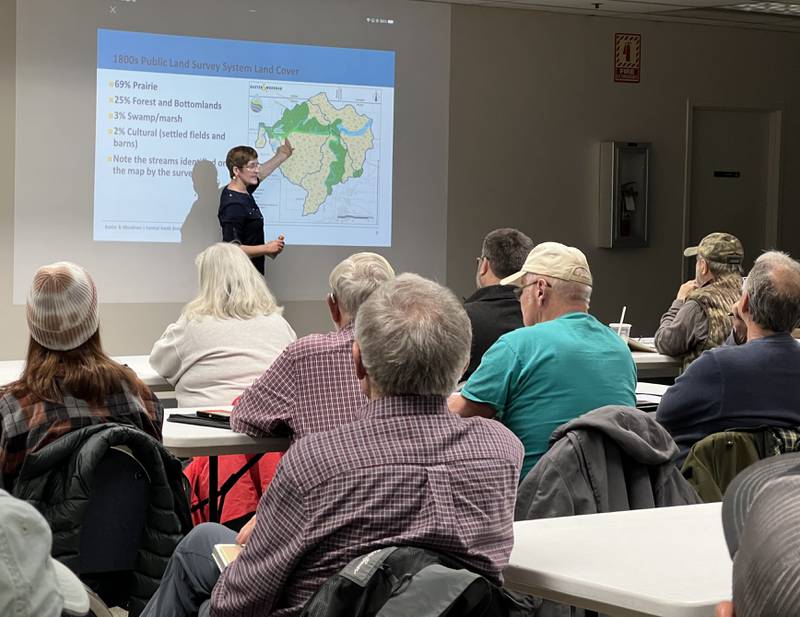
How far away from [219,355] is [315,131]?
4204 mm

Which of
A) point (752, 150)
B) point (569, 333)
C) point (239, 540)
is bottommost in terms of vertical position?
point (239, 540)

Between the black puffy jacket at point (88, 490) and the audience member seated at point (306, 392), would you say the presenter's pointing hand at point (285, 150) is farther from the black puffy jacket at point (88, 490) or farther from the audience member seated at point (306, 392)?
the black puffy jacket at point (88, 490)

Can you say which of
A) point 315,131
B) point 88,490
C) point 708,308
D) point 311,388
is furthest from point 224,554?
point 315,131

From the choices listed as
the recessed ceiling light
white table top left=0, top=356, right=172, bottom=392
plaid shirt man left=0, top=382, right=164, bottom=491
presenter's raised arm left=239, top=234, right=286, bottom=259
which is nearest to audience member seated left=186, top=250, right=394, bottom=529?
plaid shirt man left=0, top=382, right=164, bottom=491

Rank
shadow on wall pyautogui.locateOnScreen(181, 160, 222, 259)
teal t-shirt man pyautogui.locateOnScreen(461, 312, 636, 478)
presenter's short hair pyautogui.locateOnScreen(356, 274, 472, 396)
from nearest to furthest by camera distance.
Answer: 1. presenter's short hair pyautogui.locateOnScreen(356, 274, 472, 396)
2. teal t-shirt man pyautogui.locateOnScreen(461, 312, 636, 478)
3. shadow on wall pyautogui.locateOnScreen(181, 160, 222, 259)

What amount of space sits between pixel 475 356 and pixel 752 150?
21.0 ft

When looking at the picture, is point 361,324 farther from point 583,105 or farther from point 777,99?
point 777,99

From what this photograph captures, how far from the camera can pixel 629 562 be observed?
1876mm

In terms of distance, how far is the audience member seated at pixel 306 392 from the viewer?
289 cm

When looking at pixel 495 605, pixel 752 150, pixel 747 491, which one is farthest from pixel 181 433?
pixel 752 150

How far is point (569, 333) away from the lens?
10.2 ft

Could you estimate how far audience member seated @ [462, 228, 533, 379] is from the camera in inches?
170

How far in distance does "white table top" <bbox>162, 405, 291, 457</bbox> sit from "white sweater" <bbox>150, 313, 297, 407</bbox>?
961 millimetres

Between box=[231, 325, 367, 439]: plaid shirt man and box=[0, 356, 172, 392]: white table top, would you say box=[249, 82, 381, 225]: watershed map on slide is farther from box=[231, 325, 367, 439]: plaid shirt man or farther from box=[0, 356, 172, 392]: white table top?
box=[231, 325, 367, 439]: plaid shirt man
